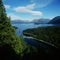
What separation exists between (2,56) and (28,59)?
1266 cm

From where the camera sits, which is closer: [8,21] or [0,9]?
[0,9]

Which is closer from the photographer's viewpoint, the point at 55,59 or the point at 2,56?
the point at 2,56

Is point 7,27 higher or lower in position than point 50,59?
higher

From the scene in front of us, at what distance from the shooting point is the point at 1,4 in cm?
2314

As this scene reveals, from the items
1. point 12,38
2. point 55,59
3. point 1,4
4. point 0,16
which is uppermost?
point 1,4

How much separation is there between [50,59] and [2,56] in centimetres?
2014

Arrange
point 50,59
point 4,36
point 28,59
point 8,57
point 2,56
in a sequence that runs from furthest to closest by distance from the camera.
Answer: point 50,59
point 28,59
point 4,36
point 8,57
point 2,56

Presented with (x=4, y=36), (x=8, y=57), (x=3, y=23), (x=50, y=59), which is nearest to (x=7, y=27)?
(x=3, y=23)

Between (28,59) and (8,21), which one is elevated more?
(8,21)

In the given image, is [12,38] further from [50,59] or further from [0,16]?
[50,59]

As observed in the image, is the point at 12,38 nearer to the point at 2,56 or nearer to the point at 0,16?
the point at 0,16

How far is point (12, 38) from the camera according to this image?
2405 centimetres

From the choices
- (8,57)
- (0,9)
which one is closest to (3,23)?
(0,9)

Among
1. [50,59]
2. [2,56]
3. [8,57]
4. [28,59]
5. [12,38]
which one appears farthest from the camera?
[50,59]
